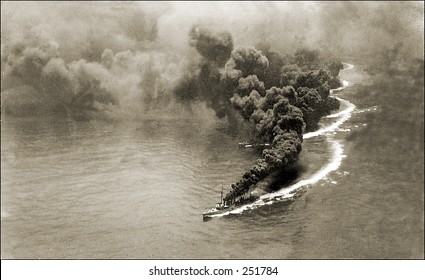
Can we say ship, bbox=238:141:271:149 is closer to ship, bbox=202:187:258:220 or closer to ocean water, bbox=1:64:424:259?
ocean water, bbox=1:64:424:259

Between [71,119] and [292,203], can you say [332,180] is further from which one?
[71,119]

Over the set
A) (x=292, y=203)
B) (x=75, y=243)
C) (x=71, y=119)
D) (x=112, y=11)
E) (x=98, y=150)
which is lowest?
(x=75, y=243)

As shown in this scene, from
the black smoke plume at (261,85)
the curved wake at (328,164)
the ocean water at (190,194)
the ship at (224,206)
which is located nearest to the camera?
the ocean water at (190,194)

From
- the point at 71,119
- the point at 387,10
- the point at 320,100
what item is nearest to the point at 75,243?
the point at 71,119

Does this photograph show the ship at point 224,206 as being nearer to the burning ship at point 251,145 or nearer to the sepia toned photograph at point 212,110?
the sepia toned photograph at point 212,110

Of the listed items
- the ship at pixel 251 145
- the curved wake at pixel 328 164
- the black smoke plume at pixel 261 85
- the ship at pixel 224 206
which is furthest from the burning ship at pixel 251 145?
the ship at pixel 224 206

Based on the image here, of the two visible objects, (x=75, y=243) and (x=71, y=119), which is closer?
(x=75, y=243)

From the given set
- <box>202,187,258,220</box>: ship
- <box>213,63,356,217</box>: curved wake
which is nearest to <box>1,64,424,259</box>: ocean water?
<box>213,63,356,217</box>: curved wake
